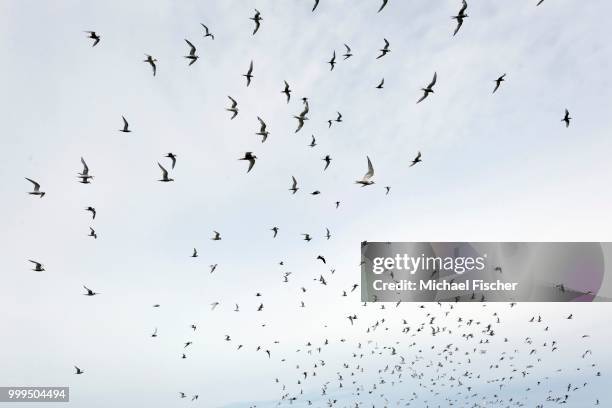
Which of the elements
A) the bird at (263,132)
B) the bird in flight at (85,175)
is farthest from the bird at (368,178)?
the bird in flight at (85,175)

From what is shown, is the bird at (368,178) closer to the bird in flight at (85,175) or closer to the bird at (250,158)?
the bird at (250,158)

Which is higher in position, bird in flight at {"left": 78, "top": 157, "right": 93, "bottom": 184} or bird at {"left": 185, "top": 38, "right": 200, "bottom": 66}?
bird at {"left": 185, "top": 38, "right": 200, "bottom": 66}

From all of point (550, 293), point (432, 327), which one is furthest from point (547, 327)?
point (432, 327)

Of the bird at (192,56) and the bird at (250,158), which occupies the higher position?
the bird at (192,56)

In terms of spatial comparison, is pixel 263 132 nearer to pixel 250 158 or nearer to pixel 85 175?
pixel 250 158

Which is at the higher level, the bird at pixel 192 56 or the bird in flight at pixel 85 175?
the bird at pixel 192 56

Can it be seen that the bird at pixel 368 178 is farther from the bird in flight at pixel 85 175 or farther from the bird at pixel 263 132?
the bird in flight at pixel 85 175

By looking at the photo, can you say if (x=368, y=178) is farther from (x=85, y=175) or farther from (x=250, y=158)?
(x=85, y=175)

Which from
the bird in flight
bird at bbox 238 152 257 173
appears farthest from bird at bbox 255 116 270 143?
the bird in flight

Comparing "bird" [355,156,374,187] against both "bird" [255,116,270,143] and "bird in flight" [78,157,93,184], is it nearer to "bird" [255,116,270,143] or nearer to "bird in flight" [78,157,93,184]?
"bird" [255,116,270,143]

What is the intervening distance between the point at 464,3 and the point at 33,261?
43262 millimetres

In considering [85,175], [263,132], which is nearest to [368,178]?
[263,132]

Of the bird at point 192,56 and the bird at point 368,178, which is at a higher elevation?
the bird at point 192,56

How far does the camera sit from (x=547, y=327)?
69375mm
